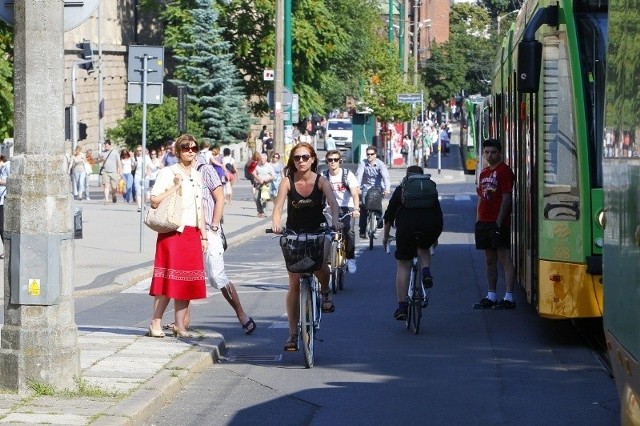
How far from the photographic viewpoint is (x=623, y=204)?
229 inches

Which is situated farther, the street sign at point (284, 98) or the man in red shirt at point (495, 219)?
the street sign at point (284, 98)

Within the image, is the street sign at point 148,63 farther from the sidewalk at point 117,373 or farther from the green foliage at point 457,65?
the green foliage at point 457,65

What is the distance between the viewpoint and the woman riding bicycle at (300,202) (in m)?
11.6

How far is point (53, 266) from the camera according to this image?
9281mm

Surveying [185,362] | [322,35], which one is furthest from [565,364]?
[322,35]

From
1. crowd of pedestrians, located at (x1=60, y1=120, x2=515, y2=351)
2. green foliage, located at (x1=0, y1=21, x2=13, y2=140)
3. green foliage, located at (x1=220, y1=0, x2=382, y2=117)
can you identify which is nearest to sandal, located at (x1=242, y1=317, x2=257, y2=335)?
crowd of pedestrians, located at (x1=60, y1=120, x2=515, y2=351)

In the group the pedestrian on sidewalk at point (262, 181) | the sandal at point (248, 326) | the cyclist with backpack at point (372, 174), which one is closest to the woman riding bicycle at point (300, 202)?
the sandal at point (248, 326)

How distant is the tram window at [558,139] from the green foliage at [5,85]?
1252cm

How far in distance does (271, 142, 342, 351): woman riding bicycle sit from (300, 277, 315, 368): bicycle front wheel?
0.66ft

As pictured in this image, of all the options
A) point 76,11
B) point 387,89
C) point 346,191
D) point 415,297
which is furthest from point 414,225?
point 387,89

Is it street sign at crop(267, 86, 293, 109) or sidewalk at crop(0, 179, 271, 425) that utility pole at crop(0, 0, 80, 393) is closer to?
sidewalk at crop(0, 179, 271, 425)

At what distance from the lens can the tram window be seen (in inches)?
460

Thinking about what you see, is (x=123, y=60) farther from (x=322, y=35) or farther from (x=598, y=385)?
(x=598, y=385)

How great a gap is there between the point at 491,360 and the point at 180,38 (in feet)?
178
